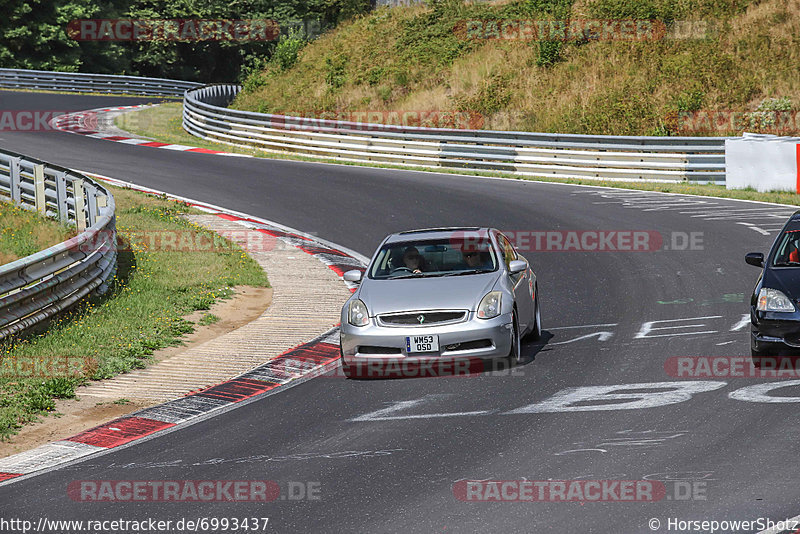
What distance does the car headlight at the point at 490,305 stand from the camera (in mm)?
10906

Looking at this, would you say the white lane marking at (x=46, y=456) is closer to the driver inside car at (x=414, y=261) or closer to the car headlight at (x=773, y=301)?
the driver inside car at (x=414, y=261)

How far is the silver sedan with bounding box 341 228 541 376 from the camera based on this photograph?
10.8 meters

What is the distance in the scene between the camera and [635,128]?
108 feet

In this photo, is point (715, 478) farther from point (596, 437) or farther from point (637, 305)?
point (637, 305)

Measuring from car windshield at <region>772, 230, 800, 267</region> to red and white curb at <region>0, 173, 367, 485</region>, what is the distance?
506 cm

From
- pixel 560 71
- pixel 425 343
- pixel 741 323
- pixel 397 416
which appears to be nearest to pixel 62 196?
pixel 425 343

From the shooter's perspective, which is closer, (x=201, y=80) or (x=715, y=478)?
(x=715, y=478)

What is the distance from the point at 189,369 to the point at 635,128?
77.7ft

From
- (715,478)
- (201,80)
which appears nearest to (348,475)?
(715,478)

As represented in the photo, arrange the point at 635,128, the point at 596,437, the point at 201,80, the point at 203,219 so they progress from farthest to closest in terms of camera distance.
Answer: the point at 201,80 → the point at 635,128 → the point at 203,219 → the point at 596,437

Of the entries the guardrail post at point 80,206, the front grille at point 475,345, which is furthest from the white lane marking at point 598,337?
the guardrail post at point 80,206

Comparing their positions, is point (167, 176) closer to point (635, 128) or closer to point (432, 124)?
Answer: point (432, 124)

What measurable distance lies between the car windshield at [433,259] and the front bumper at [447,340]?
45.9 inches

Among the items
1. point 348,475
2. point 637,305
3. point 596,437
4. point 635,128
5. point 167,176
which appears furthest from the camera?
point 635,128
